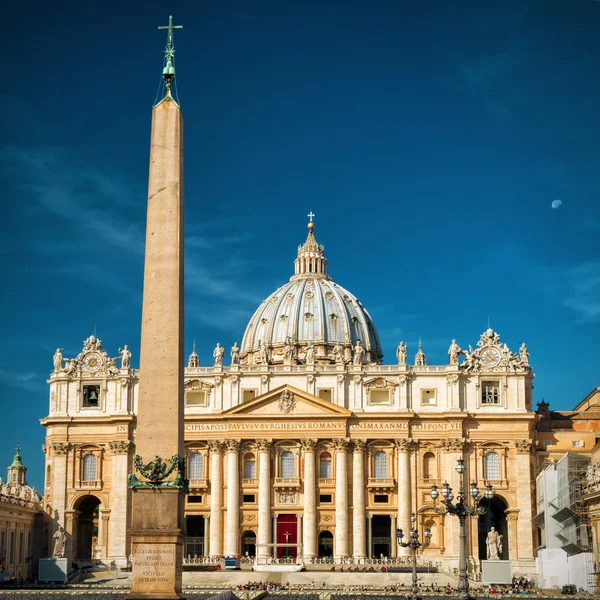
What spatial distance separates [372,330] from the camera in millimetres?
129500

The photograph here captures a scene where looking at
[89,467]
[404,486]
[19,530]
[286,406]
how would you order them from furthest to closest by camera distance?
→ 1. [89,467]
2. [286,406]
3. [404,486]
4. [19,530]

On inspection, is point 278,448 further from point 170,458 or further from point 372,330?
point 170,458

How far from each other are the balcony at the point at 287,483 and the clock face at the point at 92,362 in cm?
1834

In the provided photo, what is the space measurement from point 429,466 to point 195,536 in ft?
64.8

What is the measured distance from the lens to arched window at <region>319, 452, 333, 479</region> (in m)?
91.6

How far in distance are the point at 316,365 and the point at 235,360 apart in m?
8.99

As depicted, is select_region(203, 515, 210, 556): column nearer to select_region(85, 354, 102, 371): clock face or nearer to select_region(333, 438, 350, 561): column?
select_region(333, 438, 350, 561): column

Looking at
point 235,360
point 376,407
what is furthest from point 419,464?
point 235,360

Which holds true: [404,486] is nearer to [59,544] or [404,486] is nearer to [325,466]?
[325,466]

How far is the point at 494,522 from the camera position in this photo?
95375 millimetres

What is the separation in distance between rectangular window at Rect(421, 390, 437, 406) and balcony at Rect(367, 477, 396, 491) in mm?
6753

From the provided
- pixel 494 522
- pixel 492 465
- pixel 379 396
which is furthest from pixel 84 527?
pixel 492 465

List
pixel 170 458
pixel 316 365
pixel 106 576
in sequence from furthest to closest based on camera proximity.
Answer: pixel 316 365, pixel 106 576, pixel 170 458

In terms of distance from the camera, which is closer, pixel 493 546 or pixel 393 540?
pixel 493 546
